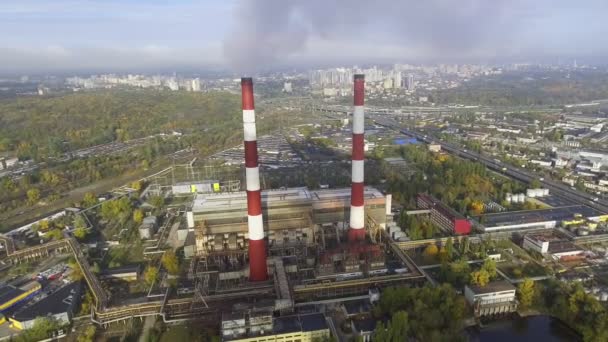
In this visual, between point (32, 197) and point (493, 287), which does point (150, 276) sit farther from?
point (32, 197)

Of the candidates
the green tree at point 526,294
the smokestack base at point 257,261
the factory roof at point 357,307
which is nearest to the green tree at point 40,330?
the smokestack base at point 257,261

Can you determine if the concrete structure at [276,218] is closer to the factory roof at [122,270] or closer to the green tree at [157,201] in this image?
the factory roof at [122,270]

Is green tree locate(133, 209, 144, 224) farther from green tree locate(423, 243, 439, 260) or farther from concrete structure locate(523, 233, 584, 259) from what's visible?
concrete structure locate(523, 233, 584, 259)

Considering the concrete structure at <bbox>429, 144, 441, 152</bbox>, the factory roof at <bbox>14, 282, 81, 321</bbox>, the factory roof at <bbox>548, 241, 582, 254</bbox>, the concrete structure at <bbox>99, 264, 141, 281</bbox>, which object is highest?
the concrete structure at <bbox>429, 144, 441, 152</bbox>

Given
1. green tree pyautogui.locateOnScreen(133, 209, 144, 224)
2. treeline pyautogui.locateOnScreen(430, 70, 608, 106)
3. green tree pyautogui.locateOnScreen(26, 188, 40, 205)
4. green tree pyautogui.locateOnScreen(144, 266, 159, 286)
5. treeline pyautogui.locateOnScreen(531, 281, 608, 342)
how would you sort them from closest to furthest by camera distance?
treeline pyautogui.locateOnScreen(531, 281, 608, 342)
green tree pyautogui.locateOnScreen(144, 266, 159, 286)
green tree pyautogui.locateOnScreen(133, 209, 144, 224)
green tree pyautogui.locateOnScreen(26, 188, 40, 205)
treeline pyautogui.locateOnScreen(430, 70, 608, 106)

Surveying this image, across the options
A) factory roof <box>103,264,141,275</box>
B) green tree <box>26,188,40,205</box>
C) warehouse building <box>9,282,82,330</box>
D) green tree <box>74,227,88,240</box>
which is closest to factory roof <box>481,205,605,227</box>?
factory roof <box>103,264,141,275</box>

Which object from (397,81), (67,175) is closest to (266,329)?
(67,175)

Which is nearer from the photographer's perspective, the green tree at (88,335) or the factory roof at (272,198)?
the green tree at (88,335)
